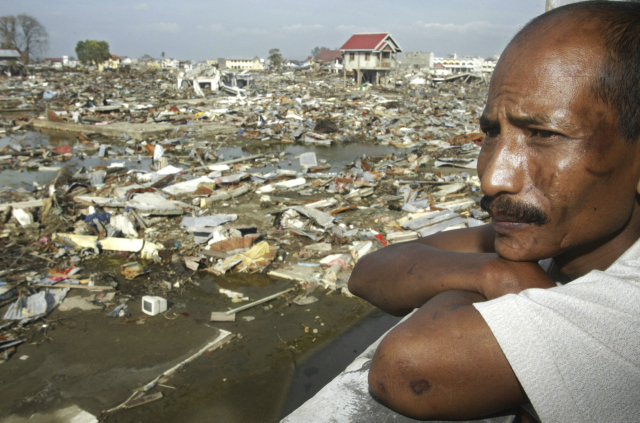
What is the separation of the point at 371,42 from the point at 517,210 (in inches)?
1588

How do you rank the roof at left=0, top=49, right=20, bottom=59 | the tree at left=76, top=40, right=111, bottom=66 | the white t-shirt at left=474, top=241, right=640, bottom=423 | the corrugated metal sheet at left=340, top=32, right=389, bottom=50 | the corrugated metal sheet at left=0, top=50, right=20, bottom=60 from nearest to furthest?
the white t-shirt at left=474, top=241, right=640, bottom=423 → the corrugated metal sheet at left=340, top=32, right=389, bottom=50 → the corrugated metal sheet at left=0, top=50, right=20, bottom=60 → the roof at left=0, top=49, right=20, bottom=59 → the tree at left=76, top=40, right=111, bottom=66

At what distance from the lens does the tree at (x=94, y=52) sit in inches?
2625

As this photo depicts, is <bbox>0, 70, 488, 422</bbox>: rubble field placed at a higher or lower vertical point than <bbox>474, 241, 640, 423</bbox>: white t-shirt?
lower

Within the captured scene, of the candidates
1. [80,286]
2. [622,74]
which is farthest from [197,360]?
[622,74]

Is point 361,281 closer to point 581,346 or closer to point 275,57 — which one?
point 581,346

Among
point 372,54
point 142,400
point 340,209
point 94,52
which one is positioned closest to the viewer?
point 142,400

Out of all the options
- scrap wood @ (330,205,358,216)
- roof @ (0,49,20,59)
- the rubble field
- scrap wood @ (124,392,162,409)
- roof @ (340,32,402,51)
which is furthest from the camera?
roof @ (0,49,20,59)

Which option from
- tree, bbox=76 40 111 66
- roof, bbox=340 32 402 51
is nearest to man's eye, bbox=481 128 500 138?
roof, bbox=340 32 402 51

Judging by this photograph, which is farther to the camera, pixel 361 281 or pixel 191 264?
pixel 191 264

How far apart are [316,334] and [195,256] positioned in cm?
244

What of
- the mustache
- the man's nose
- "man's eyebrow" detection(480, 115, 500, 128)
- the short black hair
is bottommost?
the mustache

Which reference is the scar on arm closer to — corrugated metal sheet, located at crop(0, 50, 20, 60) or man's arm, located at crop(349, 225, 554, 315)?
man's arm, located at crop(349, 225, 554, 315)

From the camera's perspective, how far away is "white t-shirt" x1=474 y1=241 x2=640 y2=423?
2.48 ft

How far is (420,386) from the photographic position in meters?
0.91
